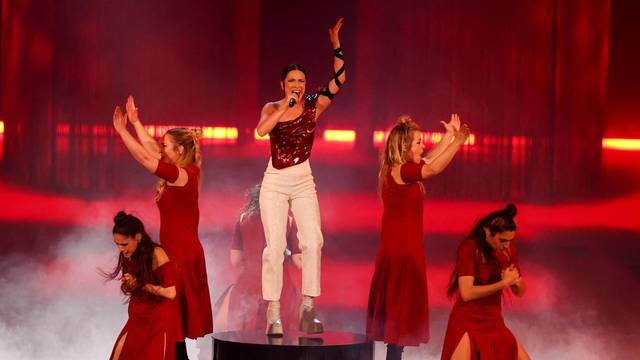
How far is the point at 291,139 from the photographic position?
6332 millimetres

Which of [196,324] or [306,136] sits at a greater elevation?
[306,136]

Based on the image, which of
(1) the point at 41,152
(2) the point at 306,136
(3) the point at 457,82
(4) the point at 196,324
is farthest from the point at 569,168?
(1) the point at 41,152

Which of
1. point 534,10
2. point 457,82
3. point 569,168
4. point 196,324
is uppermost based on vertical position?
point 534,10

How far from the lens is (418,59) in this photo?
8109 mm

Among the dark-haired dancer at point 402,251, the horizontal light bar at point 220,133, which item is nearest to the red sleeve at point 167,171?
the dark-haired dancer at point 402,251

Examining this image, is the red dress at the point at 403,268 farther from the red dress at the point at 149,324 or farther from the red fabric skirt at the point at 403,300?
the red dress at the point at 149,324

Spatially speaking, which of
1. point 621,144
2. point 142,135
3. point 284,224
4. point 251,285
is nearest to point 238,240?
point 251,285

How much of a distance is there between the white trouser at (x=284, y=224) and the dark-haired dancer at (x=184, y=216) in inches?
14.1

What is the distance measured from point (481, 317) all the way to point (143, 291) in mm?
1587

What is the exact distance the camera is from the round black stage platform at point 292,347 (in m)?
6.04

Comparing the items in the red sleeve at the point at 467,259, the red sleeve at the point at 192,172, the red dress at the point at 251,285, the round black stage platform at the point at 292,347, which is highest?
the red sleeve at the point at 192,172

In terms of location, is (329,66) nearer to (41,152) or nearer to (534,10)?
(534,10)

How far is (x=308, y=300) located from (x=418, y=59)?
7.84 ft

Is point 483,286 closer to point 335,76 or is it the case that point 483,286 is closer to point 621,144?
point 335,76
